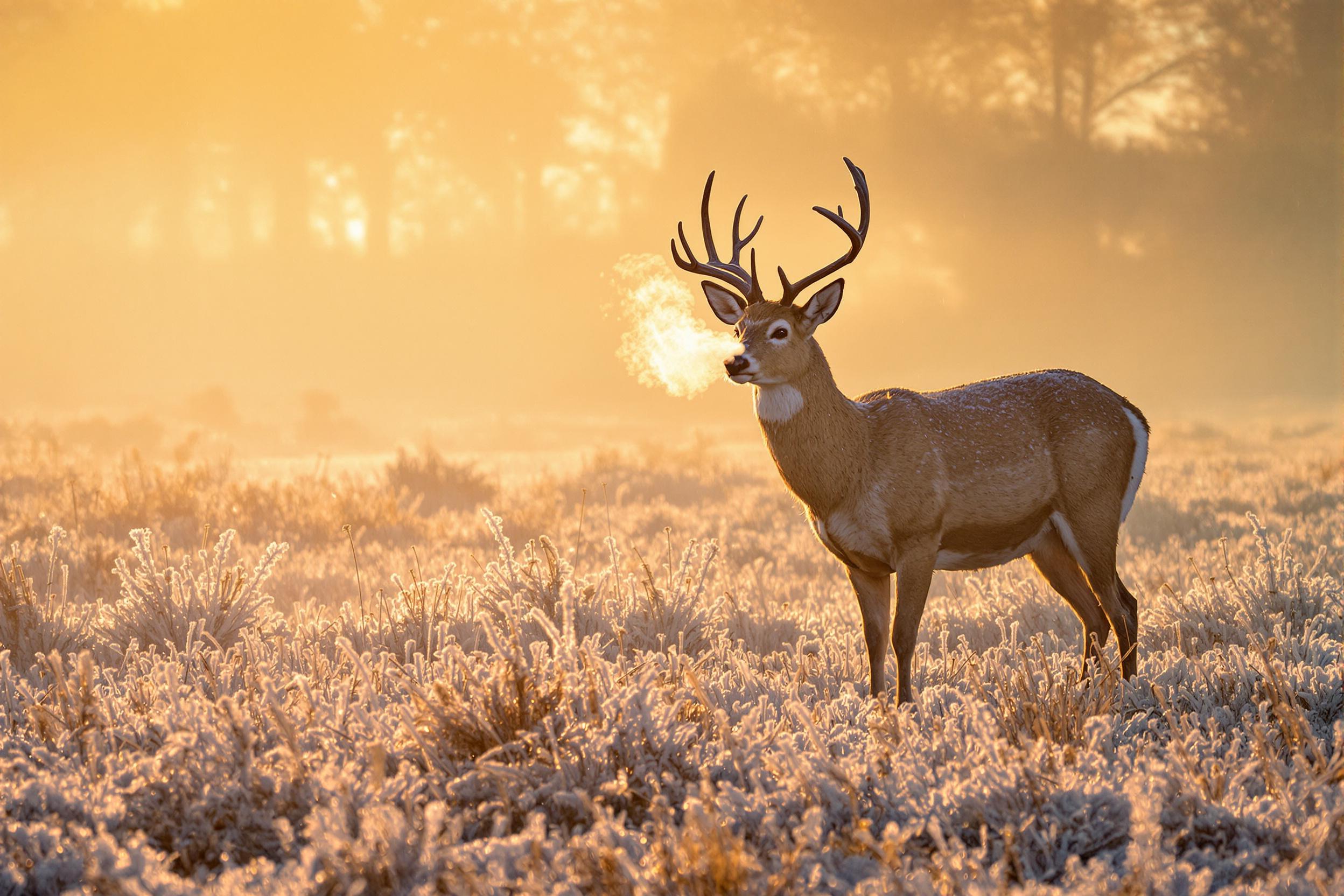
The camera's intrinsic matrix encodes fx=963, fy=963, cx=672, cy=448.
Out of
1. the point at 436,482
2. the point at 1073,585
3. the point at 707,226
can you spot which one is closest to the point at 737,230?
the point at 707,226

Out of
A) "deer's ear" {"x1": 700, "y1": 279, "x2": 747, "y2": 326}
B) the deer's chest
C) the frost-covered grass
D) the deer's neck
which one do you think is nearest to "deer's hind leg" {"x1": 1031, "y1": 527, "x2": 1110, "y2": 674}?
the frost-covered grass

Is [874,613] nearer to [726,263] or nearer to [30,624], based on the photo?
[726,263]

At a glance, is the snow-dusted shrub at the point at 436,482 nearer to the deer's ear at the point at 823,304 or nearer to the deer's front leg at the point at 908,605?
the deer's ear at the point at 823,304

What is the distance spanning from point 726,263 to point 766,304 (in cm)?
51

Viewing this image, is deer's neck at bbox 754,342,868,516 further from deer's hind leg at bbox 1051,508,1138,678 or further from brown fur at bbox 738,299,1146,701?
deer's hind leg at bbox 1051,508,1138,678

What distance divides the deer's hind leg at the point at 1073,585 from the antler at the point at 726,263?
223cm

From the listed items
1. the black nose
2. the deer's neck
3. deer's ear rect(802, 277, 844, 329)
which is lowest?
the deer's neck

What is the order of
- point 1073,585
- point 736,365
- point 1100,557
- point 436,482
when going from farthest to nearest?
1. point 436,482
2. point 1073,585
3. point 1100,557
4. point 736,365

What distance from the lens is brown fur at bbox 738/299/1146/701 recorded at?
486cm

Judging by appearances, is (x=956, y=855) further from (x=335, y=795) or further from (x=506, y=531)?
(x=506, y=531)

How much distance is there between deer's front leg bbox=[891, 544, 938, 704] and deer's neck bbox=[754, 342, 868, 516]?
455 mm

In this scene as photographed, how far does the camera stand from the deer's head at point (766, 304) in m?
4.78

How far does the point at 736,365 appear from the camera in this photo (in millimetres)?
4594

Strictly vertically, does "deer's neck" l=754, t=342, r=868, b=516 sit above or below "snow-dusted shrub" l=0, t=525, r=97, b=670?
above
